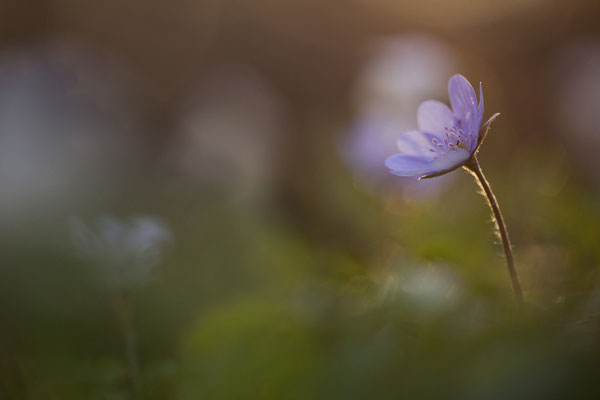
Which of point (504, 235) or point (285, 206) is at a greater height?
point (285, 206)

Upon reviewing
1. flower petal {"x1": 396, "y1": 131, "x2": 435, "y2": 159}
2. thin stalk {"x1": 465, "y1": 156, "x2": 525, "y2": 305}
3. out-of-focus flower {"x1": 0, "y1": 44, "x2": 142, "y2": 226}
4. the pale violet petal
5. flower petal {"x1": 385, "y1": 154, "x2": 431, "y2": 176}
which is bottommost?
thin stalk {"x1": 465, "y1": 156, "x2": 525, "y2": 305}

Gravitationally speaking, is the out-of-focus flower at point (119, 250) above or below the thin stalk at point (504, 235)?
above

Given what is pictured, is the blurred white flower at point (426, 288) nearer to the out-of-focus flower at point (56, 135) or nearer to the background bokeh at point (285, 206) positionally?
the background bokeh at point (285, 206)

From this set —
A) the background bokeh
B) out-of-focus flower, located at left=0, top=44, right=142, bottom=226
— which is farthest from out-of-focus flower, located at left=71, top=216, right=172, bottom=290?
out-of-focus flower, located at left=0, top=44, right=142, bottom=226

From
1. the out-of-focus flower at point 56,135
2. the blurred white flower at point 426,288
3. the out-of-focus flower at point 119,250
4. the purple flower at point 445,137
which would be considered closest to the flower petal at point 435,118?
the purple flower at point 445,137

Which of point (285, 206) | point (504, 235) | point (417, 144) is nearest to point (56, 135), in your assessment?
point (285, 206)

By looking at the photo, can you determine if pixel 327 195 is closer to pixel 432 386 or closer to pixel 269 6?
pixel 432 386

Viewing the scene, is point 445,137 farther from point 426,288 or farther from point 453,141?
point 426,288

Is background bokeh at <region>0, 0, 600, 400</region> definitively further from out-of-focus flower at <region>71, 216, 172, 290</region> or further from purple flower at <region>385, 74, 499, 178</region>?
purple flower at <region>385, 74, 499, 178</region>
